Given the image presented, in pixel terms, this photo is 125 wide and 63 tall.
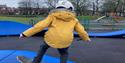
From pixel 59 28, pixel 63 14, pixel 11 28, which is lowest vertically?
pixel 11 28

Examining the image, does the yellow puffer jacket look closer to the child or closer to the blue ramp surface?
the child

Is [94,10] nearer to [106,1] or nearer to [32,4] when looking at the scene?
[106,1]

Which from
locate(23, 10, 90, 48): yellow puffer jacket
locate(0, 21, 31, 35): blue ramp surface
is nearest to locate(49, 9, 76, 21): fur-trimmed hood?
locate(23, 10, 90, 48): yellow puffer jacket

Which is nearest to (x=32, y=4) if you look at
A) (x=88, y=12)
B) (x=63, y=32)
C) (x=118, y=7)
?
(x=88, y=12)

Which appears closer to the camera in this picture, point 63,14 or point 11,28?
point 63,14

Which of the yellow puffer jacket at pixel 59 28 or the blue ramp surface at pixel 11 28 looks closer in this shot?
the yellow puffer jacket at pixel 59 28

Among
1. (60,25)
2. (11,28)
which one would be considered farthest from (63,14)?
(11,28)

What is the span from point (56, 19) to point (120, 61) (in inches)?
125

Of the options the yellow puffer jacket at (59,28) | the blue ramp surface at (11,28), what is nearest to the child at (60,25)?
the yellow puffer jacket at (59,28)

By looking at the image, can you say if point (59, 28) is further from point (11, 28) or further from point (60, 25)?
point (11, 28)

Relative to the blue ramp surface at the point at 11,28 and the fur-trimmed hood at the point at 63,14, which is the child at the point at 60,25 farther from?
the blue ramp surface at the point at 11,28

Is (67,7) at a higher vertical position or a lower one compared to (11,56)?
higher

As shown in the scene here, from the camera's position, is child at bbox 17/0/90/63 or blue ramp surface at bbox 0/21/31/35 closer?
child at bbox 17/0/90/63

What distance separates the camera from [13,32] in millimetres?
16641
